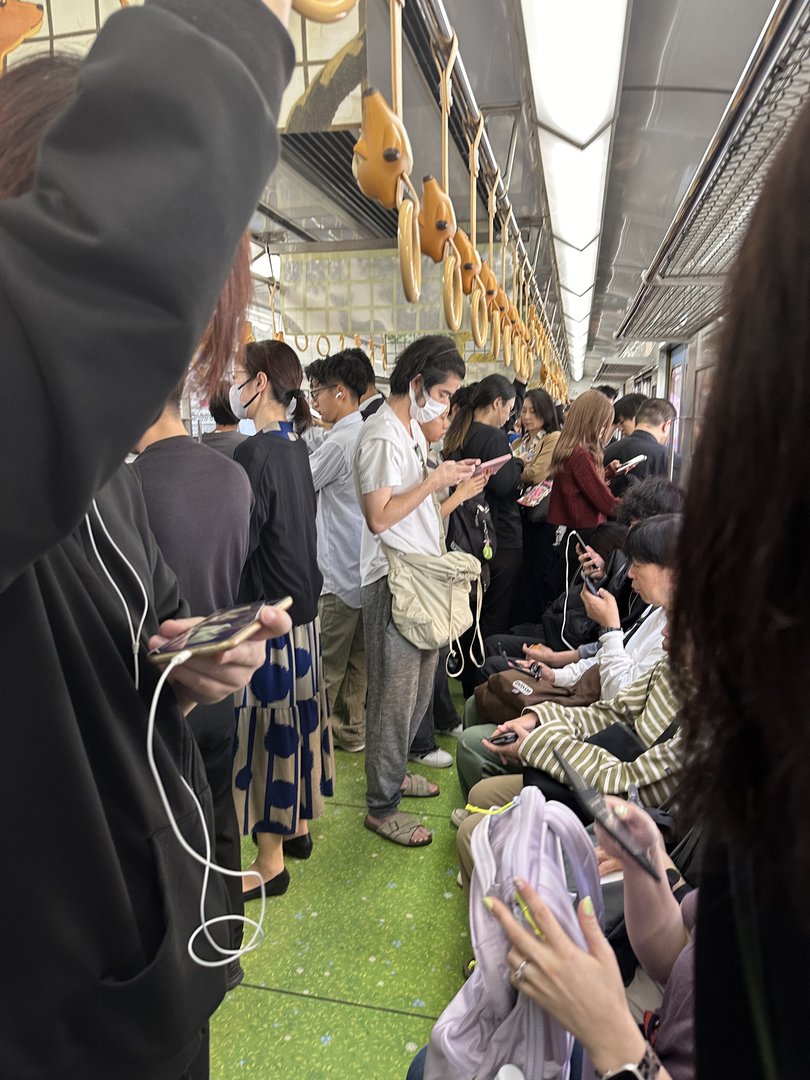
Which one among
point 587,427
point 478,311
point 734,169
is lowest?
point 587,427

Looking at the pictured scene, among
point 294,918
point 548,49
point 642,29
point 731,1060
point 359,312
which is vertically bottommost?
point 294,918

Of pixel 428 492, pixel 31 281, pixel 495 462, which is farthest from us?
pixel 495 462

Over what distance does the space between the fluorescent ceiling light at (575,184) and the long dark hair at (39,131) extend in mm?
2669

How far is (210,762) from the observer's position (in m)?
1.42

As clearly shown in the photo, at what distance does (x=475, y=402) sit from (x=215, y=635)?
9.69 feet

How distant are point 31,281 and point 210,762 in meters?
1.26

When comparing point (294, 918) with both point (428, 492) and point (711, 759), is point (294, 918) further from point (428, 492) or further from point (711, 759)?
point (711, 759)

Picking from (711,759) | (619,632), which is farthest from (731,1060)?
(619,632)

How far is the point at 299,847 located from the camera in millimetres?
2309

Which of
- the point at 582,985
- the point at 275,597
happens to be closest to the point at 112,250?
the point at 582,985

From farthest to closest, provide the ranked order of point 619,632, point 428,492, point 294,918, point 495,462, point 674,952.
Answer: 1. point 495,462
2. point 619,632
3. point 428,492
4. point 294,918
5. point 674,952

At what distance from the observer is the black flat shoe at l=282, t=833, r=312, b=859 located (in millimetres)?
2307

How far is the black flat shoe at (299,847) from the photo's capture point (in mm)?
2307

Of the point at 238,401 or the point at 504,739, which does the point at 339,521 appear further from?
the point at 504,739
